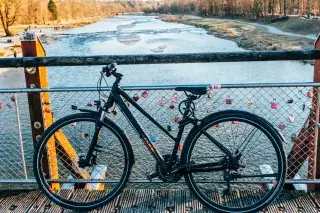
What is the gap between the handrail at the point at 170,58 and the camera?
348 centimetres

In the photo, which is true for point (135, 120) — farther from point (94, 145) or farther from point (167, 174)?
point (167, 174)

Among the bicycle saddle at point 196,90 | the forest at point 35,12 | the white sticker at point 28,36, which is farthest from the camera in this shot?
the forest at point 35,12

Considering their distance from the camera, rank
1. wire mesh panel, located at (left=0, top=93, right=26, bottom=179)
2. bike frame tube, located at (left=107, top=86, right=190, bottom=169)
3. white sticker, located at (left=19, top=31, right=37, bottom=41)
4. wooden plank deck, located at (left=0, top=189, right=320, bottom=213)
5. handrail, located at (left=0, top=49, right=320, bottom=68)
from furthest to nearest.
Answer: wire mesh panel, located at (left=0, top=93, right=26, bottom=179) → white sticker, located at (left=19, top=31, right=37, bottom=41) → handrail, located at (left=0, top=49, right=320, bottom=68) → wooden plank deck, located at (left=0, top=189, right=320, bottom=213) → bike frame tube, located at (left=107, top=86, right=190, bottom=169)

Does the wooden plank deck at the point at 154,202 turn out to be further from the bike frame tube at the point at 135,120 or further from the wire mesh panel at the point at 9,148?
the wire mesh panel at the point at 9,148

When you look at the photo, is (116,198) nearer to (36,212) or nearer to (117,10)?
(36,212)

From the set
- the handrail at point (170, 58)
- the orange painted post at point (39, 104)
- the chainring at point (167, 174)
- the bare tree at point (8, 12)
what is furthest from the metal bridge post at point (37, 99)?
the bare tree at point (8, 12)

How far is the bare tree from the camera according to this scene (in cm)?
5688

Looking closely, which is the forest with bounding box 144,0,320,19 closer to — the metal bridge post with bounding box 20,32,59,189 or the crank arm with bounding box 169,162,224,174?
the metal bridge post with bounding box 20,32,59,189

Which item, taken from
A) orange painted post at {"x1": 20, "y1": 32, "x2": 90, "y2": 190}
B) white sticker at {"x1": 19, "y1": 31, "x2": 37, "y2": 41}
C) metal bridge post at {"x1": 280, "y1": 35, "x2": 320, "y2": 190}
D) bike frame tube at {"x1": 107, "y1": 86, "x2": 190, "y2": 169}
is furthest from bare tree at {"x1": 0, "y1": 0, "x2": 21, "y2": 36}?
bike frame tube at {"x1": 107, "y1": 86, "x2": 190, "y2": 169}

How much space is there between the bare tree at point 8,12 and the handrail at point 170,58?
56.7 m

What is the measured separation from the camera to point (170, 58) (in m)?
3.54

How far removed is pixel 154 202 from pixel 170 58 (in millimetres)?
1277

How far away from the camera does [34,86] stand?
12.7ft

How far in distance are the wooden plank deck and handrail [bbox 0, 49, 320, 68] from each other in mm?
1196
